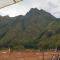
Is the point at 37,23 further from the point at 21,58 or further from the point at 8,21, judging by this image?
the point at 21,58

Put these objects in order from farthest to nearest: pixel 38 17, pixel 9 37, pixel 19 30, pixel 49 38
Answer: pixel 38 17
pixel 19 30
pixel 9 37
pixel 49 38

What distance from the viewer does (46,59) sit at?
48.0ft

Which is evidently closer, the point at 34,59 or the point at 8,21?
the point at 34,59

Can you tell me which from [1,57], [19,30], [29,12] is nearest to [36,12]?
[29,12]

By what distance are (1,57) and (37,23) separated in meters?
153

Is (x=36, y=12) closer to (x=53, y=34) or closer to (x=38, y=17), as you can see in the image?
(x=38, y=17)

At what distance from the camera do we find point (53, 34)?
129250mm

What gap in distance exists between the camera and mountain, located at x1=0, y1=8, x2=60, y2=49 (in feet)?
431

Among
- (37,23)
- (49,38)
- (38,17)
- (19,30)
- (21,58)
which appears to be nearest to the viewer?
(21,58)

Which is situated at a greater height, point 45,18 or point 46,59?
point 45,18

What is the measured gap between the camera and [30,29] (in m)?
156

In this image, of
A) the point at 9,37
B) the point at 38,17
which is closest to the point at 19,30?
the point at 9,37

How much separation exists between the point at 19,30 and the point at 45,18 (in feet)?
105

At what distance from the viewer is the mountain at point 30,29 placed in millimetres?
131262
